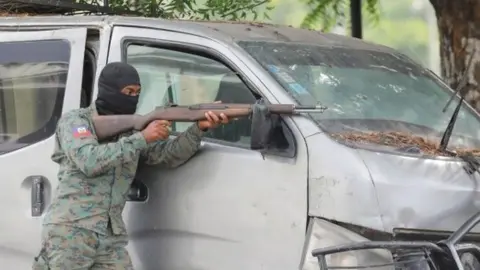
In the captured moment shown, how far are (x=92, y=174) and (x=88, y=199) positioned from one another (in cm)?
14

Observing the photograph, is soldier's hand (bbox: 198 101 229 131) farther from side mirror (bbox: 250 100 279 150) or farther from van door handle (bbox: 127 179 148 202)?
van door handle (bbox: 127 179 148 202)

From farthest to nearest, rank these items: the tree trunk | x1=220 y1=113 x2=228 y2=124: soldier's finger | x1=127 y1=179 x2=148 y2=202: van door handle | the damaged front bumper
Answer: the tree trunk, x1=127 y1=179 x2=148 y2=202: van door handle, x1=220 y1=113 x2=228 y2=124: soldier's finger, the damaged front bumper

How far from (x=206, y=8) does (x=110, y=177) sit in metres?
2.87

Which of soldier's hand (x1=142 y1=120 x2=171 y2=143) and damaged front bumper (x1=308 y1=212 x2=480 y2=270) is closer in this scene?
damaged front bumper (x1=308 y1=212 x2=480 y2=270)

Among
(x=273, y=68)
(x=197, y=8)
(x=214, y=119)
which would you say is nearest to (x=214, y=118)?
(x=214, y=119)

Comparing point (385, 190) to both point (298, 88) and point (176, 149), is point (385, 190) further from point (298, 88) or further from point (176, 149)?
point (176, 149)

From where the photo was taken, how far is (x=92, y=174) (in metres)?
3.72

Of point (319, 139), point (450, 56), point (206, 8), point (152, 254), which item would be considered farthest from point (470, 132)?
point (206, 8)

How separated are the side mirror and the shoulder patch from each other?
0.76 meters

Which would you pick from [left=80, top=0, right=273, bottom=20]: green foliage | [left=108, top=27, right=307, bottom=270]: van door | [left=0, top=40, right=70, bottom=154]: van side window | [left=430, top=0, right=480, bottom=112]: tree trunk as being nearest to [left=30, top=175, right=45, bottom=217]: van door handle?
[left=0, top=40, right=70, bottom=154]: van side window

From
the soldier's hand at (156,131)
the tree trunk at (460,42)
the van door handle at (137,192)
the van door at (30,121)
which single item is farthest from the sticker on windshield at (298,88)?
the tree trunk at (460,42)

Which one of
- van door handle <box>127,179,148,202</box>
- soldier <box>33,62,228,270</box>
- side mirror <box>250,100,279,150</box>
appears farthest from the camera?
van door handle <box>127,179,148,202</box>

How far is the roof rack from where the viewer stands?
5359 mm

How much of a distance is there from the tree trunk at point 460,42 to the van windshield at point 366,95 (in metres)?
1.48
